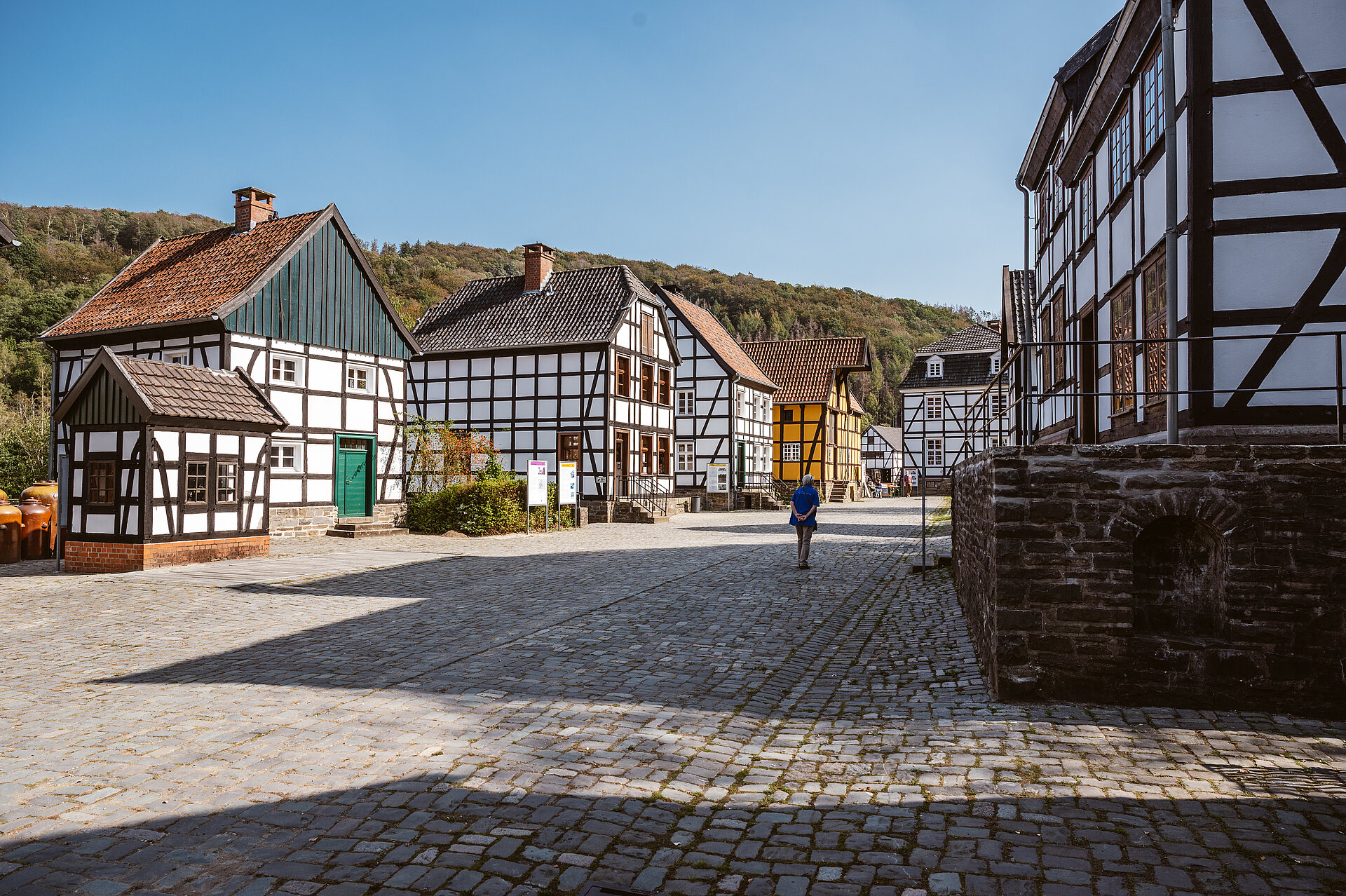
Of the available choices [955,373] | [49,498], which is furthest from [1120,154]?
[955,373]

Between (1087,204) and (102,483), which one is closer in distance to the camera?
(1087,204)

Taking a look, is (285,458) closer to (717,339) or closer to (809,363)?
(717,339)

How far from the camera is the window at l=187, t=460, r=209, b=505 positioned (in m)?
Result: 15.6

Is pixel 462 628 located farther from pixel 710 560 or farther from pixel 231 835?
pixel 710 560

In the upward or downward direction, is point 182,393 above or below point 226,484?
above

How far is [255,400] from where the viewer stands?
682 inches

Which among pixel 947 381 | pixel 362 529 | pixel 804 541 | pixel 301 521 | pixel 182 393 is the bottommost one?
pixel 362 529

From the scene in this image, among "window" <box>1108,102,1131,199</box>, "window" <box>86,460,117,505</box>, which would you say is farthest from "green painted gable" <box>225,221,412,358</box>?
"window" <box>1108,102,1131,199</box>

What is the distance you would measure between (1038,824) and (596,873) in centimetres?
210

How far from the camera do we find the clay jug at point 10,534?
16562 mm

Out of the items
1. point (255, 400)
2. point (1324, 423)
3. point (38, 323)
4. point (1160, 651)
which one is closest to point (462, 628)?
point (1160, 651)

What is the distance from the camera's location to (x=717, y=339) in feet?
135

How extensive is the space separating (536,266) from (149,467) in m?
20.1

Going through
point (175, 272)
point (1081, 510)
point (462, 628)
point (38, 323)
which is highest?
point (38, 323)
